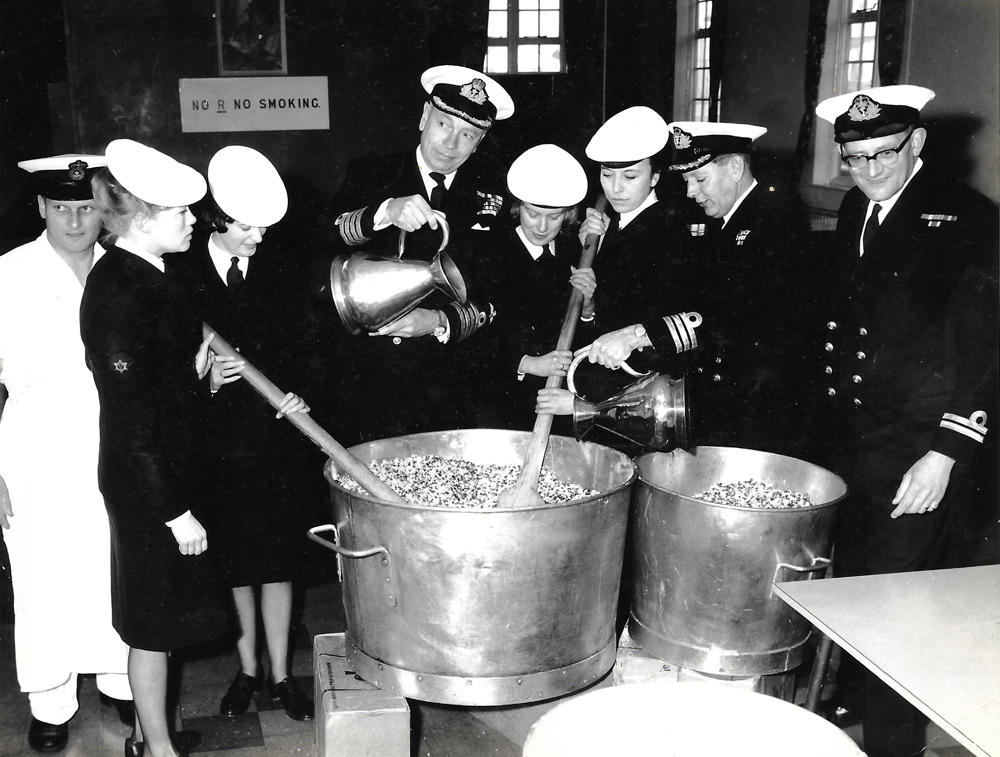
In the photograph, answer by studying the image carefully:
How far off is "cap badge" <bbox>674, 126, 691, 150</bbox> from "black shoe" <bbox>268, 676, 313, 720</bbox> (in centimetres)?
188

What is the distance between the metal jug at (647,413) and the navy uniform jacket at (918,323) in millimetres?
510

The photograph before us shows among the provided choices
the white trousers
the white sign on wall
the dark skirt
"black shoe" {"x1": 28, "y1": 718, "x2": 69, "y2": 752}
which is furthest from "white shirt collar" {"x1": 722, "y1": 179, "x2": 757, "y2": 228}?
the white sign on wall

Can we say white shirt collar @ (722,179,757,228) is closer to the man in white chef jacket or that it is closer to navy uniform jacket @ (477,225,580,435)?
navy uniform jacket @ (477,225,580,435)

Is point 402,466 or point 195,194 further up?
point 195,194

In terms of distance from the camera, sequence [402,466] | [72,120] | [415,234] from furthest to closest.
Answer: [72,120] → [415,234] → [402,466]

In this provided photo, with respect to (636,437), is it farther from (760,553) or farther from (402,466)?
(402,466)

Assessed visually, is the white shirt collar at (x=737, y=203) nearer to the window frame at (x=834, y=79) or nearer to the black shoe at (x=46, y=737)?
the window frame at (x=834, y=79)

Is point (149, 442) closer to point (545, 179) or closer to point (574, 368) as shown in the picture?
point (574, 368)

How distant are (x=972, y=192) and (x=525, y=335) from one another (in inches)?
48.7

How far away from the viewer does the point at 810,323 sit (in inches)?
100

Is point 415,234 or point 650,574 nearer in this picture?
point 650,574

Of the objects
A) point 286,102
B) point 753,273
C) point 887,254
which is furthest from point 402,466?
point 286,102

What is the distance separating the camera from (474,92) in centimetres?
264

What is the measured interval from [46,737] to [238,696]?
51 cm
